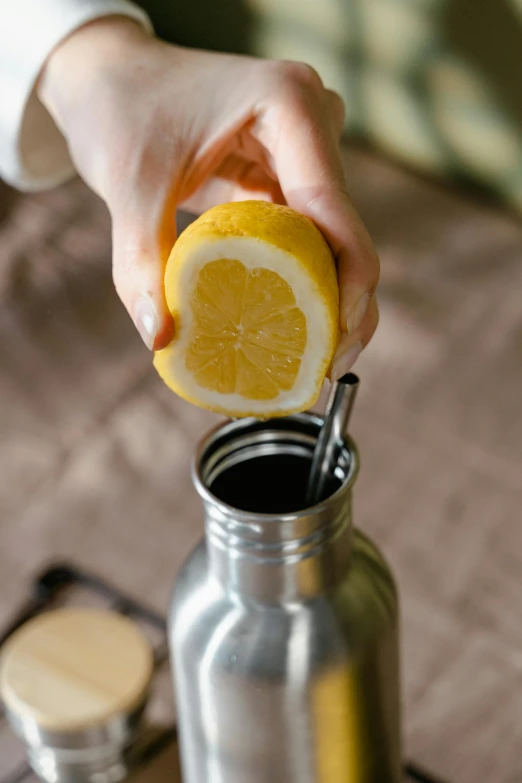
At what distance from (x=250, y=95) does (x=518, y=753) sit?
0.46m

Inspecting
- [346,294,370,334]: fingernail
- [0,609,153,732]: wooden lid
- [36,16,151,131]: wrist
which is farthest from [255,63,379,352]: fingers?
[0,609,153,732]: wooden lid

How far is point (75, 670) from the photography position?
0.59 meters

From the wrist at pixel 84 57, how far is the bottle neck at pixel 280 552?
0.34m

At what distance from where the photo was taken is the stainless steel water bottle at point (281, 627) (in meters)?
0.42

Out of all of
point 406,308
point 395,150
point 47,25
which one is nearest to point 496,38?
point 395,150

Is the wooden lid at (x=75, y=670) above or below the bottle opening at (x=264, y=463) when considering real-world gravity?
below

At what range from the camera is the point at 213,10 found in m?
1.31

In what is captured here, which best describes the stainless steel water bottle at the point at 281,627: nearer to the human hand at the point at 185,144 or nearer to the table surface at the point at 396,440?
the human hand at the point at 185,144

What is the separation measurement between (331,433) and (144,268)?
4.9 inches

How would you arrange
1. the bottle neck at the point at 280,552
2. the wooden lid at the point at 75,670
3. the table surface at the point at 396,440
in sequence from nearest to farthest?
1. the bottle neck at the point at 280,552
2. the wooden lid at the point at 75,670
3. the table surface at the point at 396,440

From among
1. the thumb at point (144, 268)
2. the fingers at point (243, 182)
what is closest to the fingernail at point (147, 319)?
the thumb at point (144, 268)

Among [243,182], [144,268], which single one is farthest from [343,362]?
[243,182]

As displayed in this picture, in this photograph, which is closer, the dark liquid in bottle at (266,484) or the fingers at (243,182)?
the dark liquid in bottle at (266,484)

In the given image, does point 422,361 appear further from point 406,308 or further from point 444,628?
point 444,628
